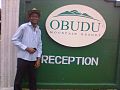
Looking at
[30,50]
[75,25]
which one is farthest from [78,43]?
[30,50]

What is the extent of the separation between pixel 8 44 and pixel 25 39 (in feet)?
1.17

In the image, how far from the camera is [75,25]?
5.23 metres

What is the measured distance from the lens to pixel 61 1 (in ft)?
17.0

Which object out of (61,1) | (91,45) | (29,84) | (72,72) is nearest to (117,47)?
(91,45)

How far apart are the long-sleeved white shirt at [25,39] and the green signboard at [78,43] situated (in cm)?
24

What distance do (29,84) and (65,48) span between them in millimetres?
861

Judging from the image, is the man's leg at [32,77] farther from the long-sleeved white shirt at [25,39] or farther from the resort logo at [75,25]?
the resort logo at [75,25]

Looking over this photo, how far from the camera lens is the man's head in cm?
488

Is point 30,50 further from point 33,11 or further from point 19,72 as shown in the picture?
point 33,11

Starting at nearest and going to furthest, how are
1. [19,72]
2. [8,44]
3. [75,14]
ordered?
[19,72] < [8,44] < [75,14]

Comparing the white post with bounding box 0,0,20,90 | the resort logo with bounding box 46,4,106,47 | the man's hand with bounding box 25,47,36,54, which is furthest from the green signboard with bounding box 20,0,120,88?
the man's hand with bounding box 25,47,36,54

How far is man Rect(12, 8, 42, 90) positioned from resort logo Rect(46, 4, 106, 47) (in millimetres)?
290

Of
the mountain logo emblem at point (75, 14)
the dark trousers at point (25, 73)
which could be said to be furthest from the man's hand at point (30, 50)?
the mountain logo emblem at point (75, 14)

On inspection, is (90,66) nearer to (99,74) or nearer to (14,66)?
(99,74)
